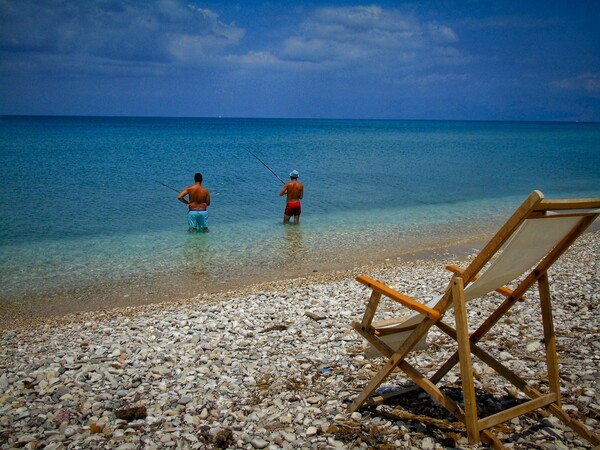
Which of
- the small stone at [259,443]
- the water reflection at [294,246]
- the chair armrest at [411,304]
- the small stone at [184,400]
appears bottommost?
the water reflection at [294,246]

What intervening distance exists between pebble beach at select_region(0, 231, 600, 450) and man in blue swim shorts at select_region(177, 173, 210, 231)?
7.20m

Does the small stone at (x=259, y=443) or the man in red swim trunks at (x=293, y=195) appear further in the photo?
the man in red swim trunks at (x=293, y=195)

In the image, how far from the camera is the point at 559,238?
3.42 m

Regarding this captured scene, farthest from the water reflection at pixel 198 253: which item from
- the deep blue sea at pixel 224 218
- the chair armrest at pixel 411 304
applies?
the chair armrest at pixel 411 304

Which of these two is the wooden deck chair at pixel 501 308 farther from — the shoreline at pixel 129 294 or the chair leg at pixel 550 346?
the shoreline at pixel 129 294

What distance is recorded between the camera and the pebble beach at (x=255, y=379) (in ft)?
12.3

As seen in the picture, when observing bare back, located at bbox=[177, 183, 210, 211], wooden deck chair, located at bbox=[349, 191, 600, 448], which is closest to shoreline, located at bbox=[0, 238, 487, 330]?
bare back, located at bbox=[177, 183, 210, 211]

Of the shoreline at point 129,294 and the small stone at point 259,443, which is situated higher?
the small stone at point 259,443

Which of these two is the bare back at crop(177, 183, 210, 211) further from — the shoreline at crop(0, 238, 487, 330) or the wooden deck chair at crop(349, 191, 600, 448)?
the wooden deck chair at crop(349, 191, 600, 448)

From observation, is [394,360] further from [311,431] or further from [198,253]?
[198,253]

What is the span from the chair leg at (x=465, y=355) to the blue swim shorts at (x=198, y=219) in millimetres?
12227

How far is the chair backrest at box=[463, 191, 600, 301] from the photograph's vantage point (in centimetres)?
284

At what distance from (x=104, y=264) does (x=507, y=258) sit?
10.5m

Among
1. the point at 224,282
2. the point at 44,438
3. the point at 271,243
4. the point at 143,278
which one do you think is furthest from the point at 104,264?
the point at 44,438
